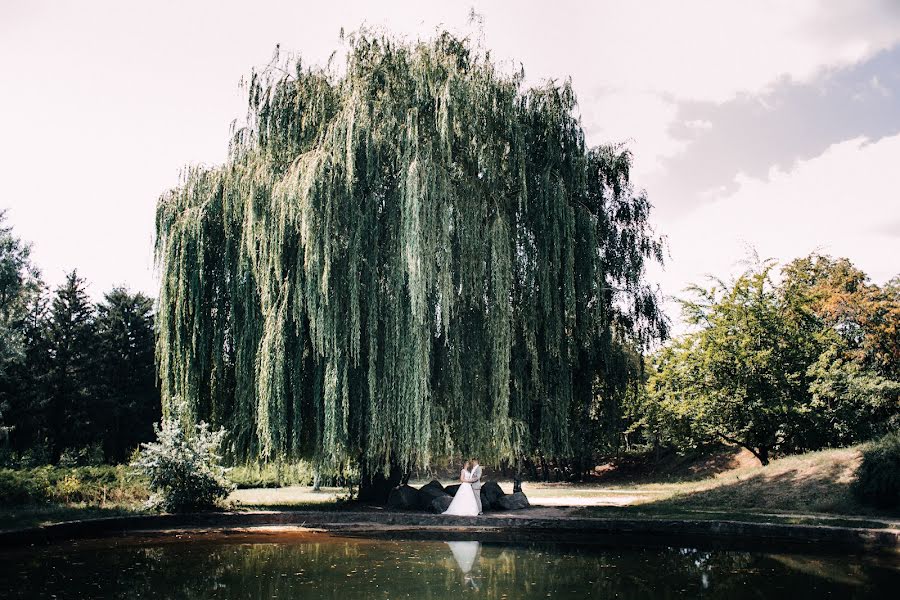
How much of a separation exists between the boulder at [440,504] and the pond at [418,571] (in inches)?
114

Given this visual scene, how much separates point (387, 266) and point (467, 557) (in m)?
5.54

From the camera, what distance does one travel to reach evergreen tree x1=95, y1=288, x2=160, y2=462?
36625 millimetres

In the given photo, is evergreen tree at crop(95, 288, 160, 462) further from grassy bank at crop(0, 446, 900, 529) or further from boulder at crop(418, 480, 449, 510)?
boulder at crop(418, 480, 449, 510)

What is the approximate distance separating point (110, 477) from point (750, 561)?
1451 centimetres

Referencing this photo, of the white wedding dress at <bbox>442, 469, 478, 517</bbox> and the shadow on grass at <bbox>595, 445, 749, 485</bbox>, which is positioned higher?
the white wedding dress at <bbox>442, 469, 478, 517</bbox>

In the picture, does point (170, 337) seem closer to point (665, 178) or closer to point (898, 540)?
point (665, 178)

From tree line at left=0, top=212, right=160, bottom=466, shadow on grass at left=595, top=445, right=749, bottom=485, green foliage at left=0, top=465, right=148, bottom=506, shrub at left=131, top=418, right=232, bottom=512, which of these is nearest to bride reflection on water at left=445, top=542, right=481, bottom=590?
shrub at left=131, top=418, right=232, bottom=512

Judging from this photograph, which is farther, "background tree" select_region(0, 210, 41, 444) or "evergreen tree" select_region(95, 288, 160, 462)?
"evergreen tree" select_region(95, 288, 160, 462)

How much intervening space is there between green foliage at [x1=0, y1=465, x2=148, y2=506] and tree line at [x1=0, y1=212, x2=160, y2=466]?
16893mm

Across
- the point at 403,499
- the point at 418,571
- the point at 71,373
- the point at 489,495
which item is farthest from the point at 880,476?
the point at 71,373

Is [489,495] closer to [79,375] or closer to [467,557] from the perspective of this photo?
[467,557]

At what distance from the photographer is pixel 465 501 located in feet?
48.5

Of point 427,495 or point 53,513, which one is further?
point 427,495

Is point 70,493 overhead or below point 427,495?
overhead
